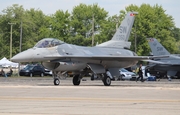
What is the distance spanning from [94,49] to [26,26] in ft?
219

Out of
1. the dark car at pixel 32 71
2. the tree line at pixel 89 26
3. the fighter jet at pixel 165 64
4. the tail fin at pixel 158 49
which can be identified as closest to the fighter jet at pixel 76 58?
the fighter jet at pixel 165 64

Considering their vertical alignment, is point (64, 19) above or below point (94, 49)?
above

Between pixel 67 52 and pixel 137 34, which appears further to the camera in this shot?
pixel 137 34

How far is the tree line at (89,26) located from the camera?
302 feet

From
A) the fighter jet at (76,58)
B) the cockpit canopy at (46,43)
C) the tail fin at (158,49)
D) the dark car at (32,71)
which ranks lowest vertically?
the dark car at (32,71)

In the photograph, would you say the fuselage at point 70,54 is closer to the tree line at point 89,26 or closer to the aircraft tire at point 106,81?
the aircraft tire at point 106,81

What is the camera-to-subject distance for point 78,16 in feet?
320

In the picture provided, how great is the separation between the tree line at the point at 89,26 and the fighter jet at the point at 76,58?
55.0 m

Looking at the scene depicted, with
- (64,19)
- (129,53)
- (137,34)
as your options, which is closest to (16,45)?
(64,19)

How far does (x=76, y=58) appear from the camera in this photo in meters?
31.9

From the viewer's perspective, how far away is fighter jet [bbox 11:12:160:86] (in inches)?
1225

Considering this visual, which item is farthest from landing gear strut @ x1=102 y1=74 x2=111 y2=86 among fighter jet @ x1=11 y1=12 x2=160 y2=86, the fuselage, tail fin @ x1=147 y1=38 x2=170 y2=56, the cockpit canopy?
tail fin @ x1=147 y1=38 x2=170 y2=56

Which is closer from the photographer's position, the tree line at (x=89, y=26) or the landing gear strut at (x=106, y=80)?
the landing gear strut at (x=106, y=80)

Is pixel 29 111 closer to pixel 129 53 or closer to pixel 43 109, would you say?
pixel 43 109
